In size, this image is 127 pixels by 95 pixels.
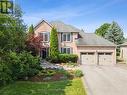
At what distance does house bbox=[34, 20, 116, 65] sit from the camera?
146ft

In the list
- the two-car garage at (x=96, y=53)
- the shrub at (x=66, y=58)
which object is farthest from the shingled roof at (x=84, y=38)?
the shrub at (x=66, y=58)

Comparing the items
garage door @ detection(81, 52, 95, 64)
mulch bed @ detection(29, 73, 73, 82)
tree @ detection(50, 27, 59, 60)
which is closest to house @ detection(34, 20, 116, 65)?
garage door @ detection(81, 52, 95, 64)

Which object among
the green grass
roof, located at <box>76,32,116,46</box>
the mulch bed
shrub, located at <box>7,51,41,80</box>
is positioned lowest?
the green grass

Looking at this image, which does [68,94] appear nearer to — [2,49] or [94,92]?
[94,92]

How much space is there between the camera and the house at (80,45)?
146 feet

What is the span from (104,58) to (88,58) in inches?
110

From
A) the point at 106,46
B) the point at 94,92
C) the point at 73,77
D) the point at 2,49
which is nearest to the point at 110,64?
the point at 106,46

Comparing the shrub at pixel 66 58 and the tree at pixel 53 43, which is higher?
the tree at pixel 53 43

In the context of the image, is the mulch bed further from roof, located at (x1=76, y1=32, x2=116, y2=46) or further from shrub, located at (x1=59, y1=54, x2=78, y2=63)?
roof, located at (x1=76, y1=32, x2=116, y2=46)

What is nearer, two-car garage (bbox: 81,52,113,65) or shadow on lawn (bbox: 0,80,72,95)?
shadow on lawn (bbox: 0,80,72,95)

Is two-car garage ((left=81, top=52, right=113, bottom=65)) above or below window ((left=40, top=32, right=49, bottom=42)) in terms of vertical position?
below

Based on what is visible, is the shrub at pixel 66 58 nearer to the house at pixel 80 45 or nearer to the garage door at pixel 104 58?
the house at pixel 80 45

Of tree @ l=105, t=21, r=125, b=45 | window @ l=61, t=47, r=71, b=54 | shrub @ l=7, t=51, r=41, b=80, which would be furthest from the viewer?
tree @ l=105, t=21, r=125, b=45

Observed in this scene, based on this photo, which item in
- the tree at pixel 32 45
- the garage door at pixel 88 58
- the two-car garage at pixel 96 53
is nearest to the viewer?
the tree at pixel 32 45
